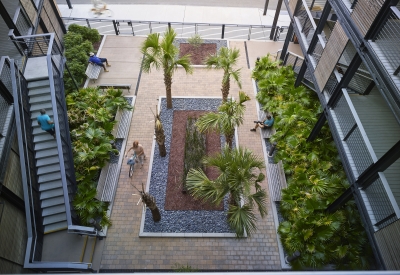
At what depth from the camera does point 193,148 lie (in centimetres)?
1171

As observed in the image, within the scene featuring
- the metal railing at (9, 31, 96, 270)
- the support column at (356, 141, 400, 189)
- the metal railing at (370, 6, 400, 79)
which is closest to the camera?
the support column at (356, 141, 400, 189)

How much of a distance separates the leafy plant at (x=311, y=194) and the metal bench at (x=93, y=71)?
29.9 feet

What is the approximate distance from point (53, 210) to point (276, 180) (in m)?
8.31

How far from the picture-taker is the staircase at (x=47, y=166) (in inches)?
372

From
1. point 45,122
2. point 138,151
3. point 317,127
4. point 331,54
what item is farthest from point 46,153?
point 331,54

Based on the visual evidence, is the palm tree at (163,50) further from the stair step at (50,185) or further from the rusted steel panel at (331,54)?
the stair step at (50,185)

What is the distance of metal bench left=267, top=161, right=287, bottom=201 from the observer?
1035cm

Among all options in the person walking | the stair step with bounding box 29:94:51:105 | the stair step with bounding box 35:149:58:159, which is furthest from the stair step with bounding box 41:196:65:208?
the stair step with bounding box 29:94:51:105

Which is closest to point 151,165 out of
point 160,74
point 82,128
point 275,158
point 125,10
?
point 82,128

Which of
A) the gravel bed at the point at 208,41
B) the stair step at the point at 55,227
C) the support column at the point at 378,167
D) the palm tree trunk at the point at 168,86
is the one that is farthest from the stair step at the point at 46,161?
the gravel bed at the point at 208,41

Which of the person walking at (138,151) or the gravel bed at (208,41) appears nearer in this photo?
the person walking at (138,151)

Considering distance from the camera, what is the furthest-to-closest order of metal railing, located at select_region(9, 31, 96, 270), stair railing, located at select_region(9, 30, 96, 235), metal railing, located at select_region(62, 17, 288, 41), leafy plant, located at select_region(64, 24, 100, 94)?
metal railing, located at select_region(62, 17, 288, 41), leafy plant, located at select_region(64, 24, 100, 94), stair railing, located at select_region(9, 30, 96, 235), metal railing, located at select_region(9, 31, 96, 270)

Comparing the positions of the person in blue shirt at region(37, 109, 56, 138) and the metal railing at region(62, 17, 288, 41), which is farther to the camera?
the metal railing at region(62, 17, 288, 41)

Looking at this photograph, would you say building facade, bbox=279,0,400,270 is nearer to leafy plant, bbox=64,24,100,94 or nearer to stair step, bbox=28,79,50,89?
stair step, bbox=28,79,50,89
